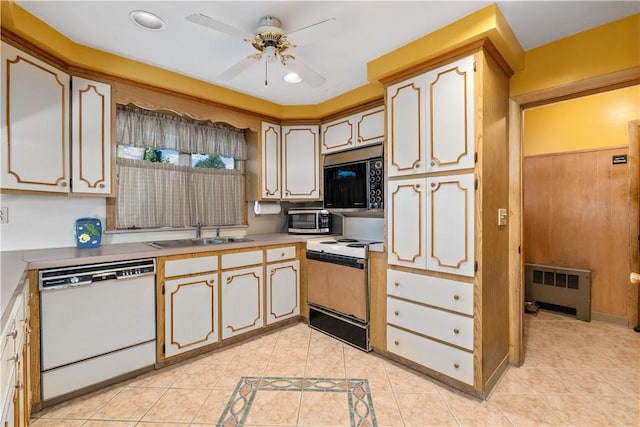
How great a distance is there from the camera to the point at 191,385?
6.68ft

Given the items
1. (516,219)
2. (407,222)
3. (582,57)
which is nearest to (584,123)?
(582,57)

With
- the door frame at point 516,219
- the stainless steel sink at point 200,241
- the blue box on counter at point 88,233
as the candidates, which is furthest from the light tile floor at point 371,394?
the blue box on counter at point 88,233

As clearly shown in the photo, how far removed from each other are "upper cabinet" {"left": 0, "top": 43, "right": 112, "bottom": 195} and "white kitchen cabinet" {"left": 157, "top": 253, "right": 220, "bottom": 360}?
0.82 meters

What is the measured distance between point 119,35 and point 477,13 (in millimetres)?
2304

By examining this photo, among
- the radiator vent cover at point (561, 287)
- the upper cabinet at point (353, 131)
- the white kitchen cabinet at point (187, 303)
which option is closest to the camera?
the white kitchen cabinet at point (187, 303)

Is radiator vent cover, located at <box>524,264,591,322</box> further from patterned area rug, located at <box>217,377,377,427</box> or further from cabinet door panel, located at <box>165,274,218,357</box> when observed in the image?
cabinet door panel, located at <box>165,274,218,357</box>

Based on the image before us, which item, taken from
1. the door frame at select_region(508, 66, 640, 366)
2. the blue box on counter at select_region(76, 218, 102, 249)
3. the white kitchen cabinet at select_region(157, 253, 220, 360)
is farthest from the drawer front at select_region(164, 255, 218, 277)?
the door frame at select_region(508, 66, 640, 366)

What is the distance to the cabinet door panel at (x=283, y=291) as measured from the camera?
2.86m

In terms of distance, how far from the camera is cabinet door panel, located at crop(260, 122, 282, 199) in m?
3.26

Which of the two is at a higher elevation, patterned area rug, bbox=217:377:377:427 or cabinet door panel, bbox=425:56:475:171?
cabinet door panel, bbox=425:56:475:171

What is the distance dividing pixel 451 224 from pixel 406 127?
79 cm

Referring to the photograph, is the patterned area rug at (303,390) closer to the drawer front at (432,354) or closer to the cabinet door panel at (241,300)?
the drawer front at (432,354)

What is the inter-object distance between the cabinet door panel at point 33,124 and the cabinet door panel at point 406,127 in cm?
237

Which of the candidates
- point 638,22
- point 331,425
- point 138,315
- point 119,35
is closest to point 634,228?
point 638,22
